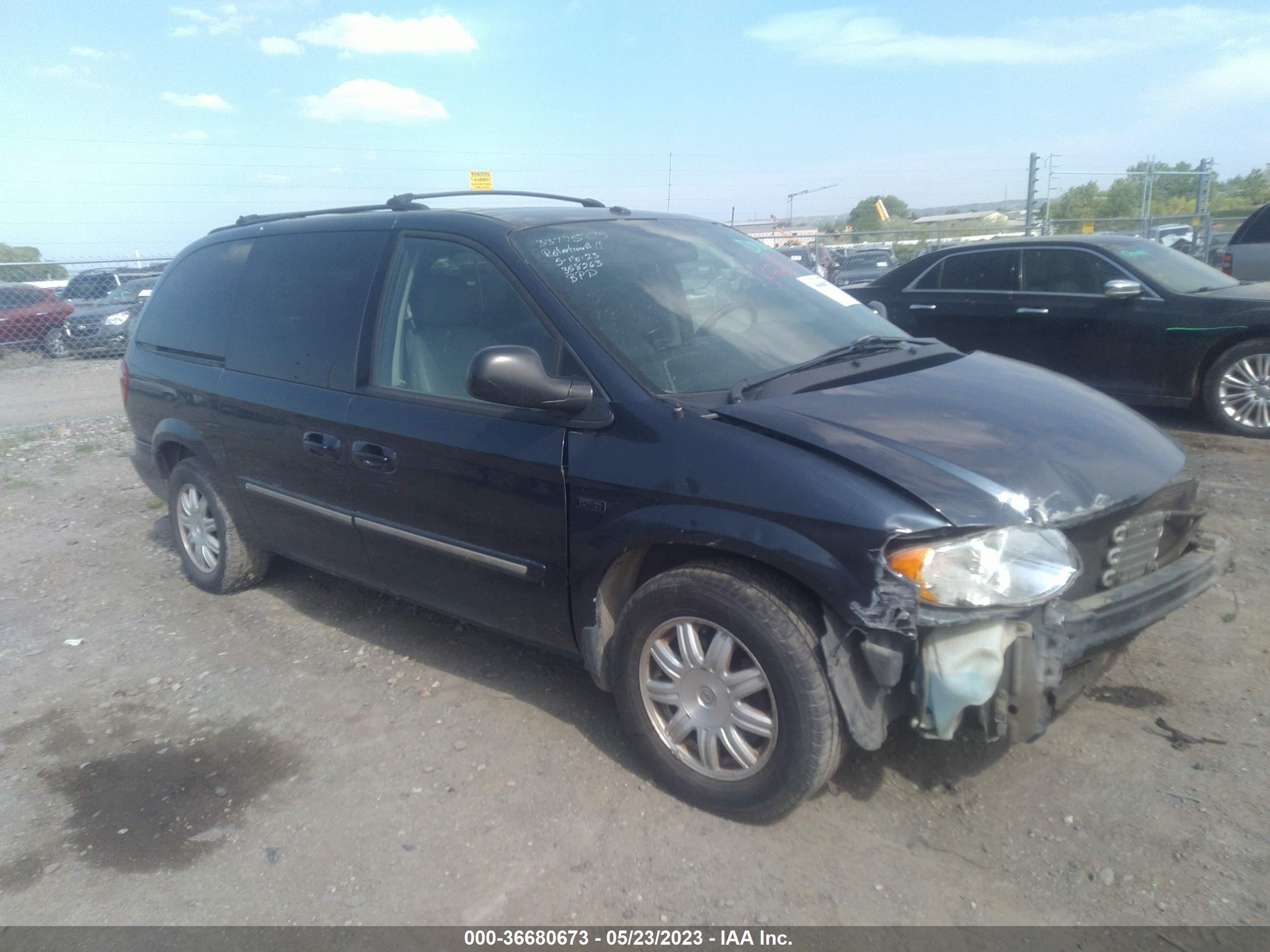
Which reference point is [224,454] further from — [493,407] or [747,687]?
[747,687]

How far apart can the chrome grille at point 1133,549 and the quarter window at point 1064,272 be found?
17.7ft

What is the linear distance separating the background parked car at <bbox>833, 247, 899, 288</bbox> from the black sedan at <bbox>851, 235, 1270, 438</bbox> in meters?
10.7

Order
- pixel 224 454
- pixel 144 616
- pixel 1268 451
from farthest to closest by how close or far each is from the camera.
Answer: pixel 1268 451, pixel 144 616, pixel 224 454

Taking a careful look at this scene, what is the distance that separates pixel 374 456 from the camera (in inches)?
145

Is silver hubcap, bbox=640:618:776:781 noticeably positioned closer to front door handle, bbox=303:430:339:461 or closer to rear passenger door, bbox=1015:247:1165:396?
front door handle, bbox=303:430:339:461

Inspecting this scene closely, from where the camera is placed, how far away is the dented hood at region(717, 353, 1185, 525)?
256 cm

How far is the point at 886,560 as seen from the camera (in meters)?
2.47

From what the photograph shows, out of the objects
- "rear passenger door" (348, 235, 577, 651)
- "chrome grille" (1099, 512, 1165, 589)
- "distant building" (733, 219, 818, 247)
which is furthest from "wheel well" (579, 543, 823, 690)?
"distant building" (733, 219, 818, 247)

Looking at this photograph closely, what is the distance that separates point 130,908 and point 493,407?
192cm

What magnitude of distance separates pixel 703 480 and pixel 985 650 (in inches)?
36.0

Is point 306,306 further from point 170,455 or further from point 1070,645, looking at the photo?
point 1070,645

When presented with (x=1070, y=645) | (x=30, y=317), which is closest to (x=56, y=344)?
Result: (x=30, y=317)

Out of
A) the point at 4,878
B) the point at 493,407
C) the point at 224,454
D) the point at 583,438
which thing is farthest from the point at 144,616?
the point at 583,438

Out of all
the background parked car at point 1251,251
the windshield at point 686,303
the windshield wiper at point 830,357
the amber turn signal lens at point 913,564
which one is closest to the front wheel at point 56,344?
the windshield at point 686,303
